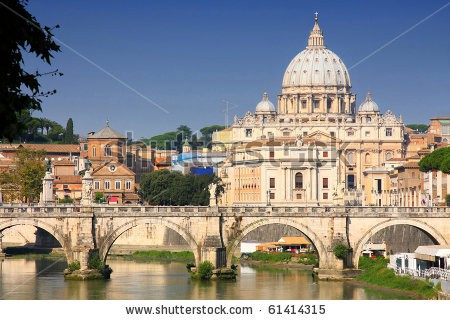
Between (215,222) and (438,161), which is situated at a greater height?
(438,161)

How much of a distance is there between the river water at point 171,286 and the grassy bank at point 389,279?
2.85 feet

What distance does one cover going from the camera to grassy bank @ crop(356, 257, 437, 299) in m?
50.8

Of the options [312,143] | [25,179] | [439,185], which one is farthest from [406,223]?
[312,143]

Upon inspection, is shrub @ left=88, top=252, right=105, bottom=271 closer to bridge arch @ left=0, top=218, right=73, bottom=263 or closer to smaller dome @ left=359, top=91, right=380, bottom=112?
bridge arch @ left=0, top=218, right=73, bottom=263

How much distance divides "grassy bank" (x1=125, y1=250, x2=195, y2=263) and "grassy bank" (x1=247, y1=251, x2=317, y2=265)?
183 inches

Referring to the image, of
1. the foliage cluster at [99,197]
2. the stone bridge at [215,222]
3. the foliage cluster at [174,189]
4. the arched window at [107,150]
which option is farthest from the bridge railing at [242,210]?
the arched window at [107,150]

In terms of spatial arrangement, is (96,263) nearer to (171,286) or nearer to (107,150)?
(171,286)

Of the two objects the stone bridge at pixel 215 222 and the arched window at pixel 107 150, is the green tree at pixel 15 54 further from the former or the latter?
the arched window at pixel 107 150

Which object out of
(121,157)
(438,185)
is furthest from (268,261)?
(121,157)

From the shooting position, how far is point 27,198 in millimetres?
104188

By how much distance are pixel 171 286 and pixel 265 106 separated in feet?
405

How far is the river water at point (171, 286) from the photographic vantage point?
54156 mm

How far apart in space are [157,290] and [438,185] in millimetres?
47298

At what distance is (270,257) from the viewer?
82.1 m
